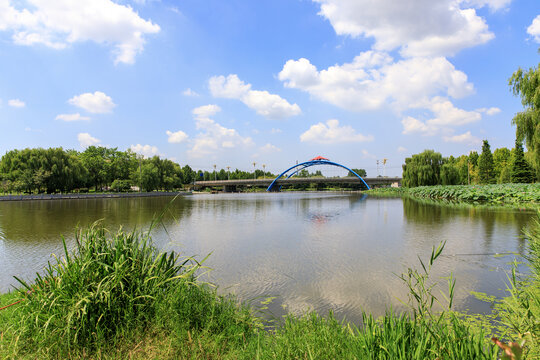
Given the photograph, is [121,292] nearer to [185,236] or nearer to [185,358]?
[185,358]

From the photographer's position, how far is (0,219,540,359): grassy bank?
8.55ft

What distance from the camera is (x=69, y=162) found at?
50.9 metres

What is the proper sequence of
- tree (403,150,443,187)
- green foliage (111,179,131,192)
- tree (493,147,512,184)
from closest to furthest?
1. tree (403,150,443,187)
2. green foliage (111,179,131,192)
3. tree (493,147,512,184)

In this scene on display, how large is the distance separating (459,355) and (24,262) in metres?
10.0

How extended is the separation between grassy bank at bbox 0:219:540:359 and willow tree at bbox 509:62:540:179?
65.8 ft

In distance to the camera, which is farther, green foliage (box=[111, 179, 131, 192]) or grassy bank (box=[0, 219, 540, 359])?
green foliage (box=[111, 179, 131, 192])

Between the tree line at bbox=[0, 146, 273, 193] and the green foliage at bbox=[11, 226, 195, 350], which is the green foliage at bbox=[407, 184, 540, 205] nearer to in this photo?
the green foliage at bbox=[11, 226, 195, 350]

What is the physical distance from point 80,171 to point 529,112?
63.5 m

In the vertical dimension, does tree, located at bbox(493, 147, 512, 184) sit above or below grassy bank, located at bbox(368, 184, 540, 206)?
above

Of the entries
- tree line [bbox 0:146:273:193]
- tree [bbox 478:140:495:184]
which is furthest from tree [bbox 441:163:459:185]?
tree line [bbox 0:146:273:193]

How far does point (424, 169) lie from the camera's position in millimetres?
47094

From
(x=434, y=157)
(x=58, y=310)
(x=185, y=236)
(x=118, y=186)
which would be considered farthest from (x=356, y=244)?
(x=118, y=186)

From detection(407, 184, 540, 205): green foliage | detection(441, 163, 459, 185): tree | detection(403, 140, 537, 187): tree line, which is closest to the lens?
detection(407, 184, 540, 205): green foliage

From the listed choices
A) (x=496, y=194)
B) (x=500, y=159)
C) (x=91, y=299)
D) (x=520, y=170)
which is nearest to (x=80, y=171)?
(x=91, y=299)
